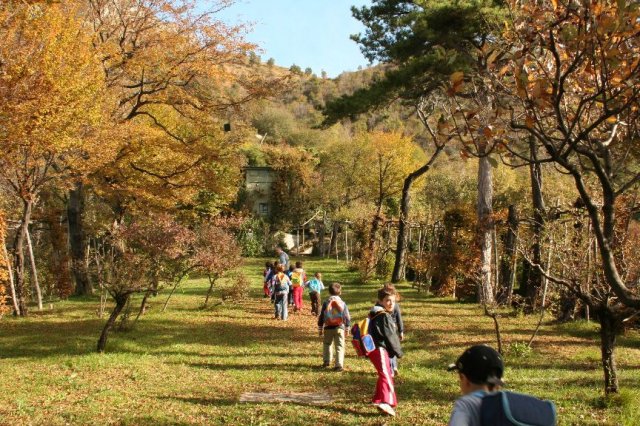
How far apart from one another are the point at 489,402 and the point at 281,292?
13474 mm

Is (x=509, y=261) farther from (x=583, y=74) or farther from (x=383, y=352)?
(x=583, y=74)

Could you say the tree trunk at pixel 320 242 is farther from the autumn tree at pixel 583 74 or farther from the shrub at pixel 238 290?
the autumn tree at pixel 583 74

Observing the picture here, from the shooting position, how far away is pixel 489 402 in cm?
267

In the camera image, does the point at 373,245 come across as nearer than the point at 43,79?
No

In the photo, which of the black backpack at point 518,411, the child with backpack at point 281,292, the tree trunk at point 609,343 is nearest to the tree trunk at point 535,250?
the child with backpack at point 281,292

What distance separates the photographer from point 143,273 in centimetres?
1244

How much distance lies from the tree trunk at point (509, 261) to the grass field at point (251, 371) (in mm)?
1151

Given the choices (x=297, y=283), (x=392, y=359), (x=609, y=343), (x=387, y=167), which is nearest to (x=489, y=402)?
(x=609, y=343)

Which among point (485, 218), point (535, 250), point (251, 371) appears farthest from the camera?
point (485, 218)

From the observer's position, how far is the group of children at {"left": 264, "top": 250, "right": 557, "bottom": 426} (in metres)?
2.59

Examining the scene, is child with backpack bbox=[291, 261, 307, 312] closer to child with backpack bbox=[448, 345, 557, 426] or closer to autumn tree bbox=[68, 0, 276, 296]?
autumn tree bbox=[68, 0, 276, 296]

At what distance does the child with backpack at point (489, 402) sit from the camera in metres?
2.53

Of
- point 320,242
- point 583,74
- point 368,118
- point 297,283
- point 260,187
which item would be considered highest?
point 260,187

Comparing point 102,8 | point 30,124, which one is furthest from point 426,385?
point 102,8
